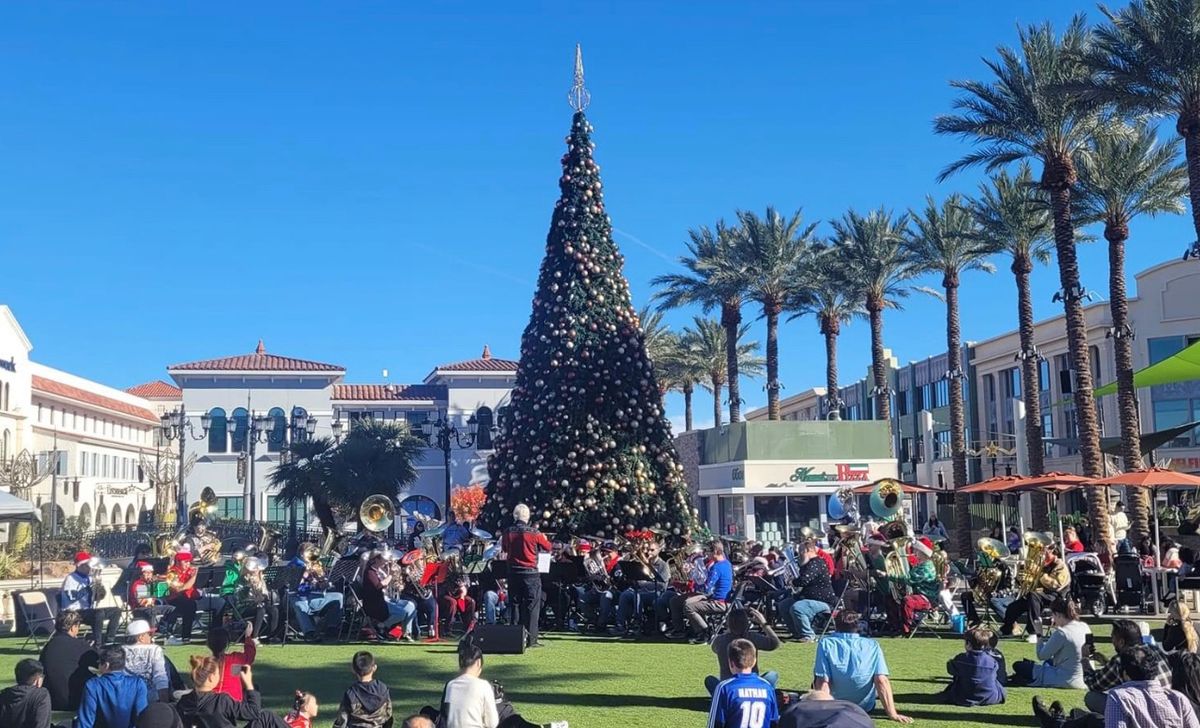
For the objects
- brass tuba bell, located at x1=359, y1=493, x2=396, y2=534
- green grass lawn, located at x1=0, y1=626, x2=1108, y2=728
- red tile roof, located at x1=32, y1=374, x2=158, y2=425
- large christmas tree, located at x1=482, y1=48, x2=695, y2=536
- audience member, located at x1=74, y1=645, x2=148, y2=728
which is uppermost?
red tile roof, located at x1=32, y1=374, x2=158, y2=425

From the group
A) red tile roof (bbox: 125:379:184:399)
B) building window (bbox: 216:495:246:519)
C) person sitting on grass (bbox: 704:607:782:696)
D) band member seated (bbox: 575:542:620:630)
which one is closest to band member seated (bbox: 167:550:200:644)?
band member seated (bbox: 575:542:620:630)

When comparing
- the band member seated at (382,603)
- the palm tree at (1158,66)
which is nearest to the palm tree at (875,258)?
the palm tree at (1158,66)

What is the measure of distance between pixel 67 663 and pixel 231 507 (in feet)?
172

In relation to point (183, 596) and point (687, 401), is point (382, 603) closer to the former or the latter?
point (183, 596)

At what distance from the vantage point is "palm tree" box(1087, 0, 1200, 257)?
2508 cm

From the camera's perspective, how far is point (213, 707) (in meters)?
7.51

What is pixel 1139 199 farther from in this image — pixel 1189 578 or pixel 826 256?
pixel 1189 578

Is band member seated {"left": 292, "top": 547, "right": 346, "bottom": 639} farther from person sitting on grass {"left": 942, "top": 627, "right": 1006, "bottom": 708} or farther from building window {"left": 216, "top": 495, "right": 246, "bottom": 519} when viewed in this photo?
building window {"left": 216, "top": 495, "right": 246, "bottom": 519}

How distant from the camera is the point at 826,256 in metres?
44.4

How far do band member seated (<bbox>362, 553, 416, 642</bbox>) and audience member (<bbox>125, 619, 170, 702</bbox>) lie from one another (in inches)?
271

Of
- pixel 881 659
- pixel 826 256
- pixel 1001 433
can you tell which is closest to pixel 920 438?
pixel 1001 433

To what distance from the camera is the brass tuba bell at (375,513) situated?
20.6 metres

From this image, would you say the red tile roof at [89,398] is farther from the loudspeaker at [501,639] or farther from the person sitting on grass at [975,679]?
the person sitting on grass at [975,679]

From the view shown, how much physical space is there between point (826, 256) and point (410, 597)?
30845 millimetres
